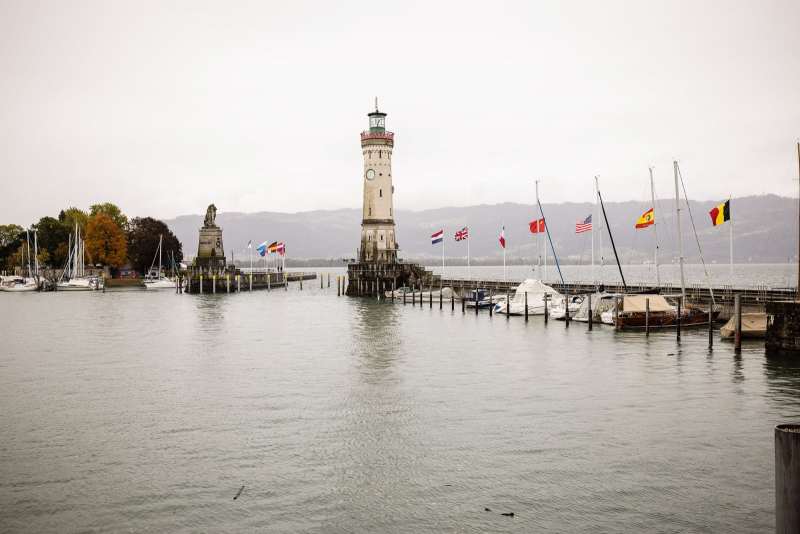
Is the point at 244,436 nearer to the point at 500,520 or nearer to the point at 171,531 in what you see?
the point at 171,531

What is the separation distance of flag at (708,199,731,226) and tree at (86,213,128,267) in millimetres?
110740

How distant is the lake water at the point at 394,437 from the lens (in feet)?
47.5

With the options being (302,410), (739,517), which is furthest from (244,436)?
(739,517)

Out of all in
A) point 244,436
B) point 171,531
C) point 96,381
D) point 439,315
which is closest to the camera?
point 171,531

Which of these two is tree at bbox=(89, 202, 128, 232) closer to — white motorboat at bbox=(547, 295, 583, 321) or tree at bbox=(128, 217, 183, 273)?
tree at bbox=(128, 217, 183, 273)

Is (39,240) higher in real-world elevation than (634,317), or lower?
higher

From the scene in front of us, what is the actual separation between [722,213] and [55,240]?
131176 millimetres

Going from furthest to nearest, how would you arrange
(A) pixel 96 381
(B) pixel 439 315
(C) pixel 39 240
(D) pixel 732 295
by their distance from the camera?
1. (C) pixel 39 240
2. (B) pixel 439 315
3. (D) pixel 732 295
4. (A) pixel 96 381

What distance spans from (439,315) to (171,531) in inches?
2026

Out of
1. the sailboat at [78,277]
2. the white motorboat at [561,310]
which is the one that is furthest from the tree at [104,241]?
the white motorboat at [561,310]

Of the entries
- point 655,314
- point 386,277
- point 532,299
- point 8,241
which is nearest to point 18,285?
point 8,241

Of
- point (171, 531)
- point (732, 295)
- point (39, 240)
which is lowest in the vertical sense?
point (171, 531)

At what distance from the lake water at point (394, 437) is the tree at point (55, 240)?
10644cm

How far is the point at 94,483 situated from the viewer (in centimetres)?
1636
